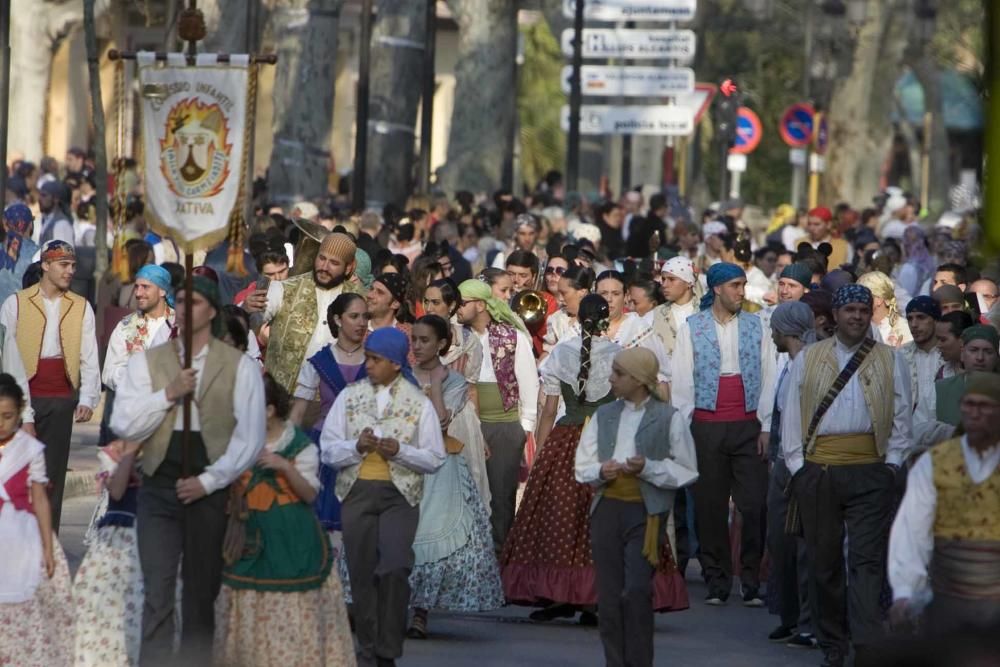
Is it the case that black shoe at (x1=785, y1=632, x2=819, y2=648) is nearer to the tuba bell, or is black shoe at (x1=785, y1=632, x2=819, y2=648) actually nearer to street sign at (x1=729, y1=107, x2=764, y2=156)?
the tuba bell

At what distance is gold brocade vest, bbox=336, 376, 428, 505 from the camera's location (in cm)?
1095

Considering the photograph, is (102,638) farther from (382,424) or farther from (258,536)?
(382,424)

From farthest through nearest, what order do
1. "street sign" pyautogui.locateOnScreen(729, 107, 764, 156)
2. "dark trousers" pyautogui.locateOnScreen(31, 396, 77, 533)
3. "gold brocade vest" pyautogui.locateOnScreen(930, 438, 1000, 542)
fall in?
"street sign" pyautogui.locateOnScreen(729, 107, 764, 156) < "dark trousers" pyautogui.locateOnScreen(31, 396, 77, 533) < "gold brocade vest" pyautogui.locateOnScreen(930, 438, 1000, 542)

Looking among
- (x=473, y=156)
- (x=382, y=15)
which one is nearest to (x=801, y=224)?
(x=473, y=156)

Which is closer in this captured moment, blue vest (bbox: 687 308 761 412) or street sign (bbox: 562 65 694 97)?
blue vest (bbox: 687 308 761 412)

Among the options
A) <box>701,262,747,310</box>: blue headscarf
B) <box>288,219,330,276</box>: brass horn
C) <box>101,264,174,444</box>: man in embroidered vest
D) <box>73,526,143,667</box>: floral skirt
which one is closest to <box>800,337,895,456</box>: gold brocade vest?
<box>701,262,747,310</box>: blue headscarf

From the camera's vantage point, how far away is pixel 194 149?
10.3 metres

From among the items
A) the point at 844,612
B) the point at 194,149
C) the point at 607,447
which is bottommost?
the point at 844,612

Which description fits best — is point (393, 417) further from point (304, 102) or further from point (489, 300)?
point (304, 102)

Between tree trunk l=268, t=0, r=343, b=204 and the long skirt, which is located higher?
tree trunk l=268, t=0, r=343, b=204

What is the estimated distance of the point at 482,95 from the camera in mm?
31797

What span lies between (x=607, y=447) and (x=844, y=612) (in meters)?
1.64

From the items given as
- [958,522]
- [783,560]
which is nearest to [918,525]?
[958,522]

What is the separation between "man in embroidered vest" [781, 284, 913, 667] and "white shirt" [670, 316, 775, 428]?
91.1 inches
